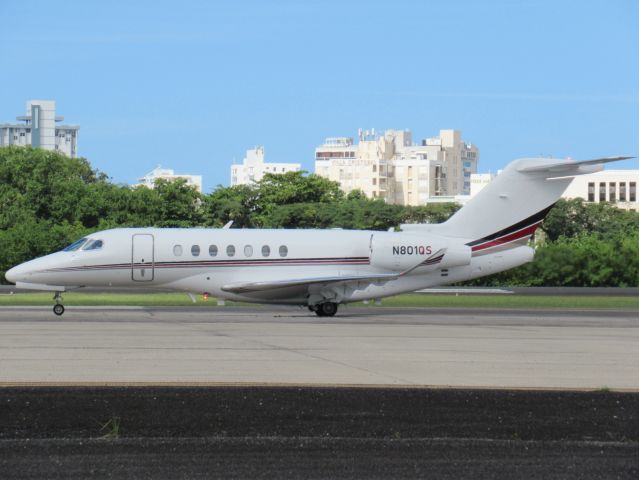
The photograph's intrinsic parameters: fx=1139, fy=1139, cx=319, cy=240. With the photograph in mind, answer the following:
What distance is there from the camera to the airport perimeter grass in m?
44.6

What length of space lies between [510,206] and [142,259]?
12052mm

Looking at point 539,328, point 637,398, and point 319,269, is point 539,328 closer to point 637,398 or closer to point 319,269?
point 319,269

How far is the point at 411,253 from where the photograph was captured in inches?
1449

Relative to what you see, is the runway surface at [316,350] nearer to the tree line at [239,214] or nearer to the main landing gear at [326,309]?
the main landing gear at [326,309]

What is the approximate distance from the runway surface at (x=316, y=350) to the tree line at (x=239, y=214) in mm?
22192

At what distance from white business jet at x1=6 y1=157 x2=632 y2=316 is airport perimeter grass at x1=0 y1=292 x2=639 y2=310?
6.46 m

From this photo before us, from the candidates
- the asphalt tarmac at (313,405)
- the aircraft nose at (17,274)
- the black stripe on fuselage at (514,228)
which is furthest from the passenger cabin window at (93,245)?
the black stripe on fuselage at (514,228)

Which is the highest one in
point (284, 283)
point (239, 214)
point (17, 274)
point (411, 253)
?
point (239, 214)

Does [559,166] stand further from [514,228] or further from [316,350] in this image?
[316,350]

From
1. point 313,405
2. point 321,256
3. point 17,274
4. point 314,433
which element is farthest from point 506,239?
point 314,433

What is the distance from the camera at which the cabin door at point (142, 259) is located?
35.4 meters

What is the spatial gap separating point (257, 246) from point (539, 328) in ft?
33.1

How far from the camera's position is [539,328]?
3038cm

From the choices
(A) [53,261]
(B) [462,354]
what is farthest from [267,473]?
(A) [53,261]
